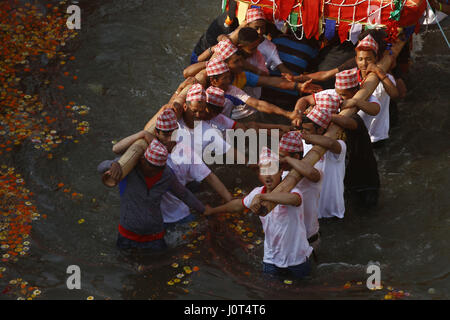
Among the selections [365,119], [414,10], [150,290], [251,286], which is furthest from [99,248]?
[414,10]

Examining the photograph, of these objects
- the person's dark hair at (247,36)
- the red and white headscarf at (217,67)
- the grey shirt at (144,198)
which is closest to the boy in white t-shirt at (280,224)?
the grey shirt at (144,198)

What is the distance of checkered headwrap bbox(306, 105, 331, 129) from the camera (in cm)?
758

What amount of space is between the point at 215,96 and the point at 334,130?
4.30 feet

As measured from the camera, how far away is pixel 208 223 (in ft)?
26.6

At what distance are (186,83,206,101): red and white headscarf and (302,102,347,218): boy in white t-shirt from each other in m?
1.10

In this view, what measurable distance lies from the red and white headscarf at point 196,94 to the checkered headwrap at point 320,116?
1.13 meters

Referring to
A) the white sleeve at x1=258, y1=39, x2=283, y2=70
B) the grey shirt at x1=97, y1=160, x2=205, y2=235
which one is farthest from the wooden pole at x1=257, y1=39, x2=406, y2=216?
the white sleeve at x1=258, y1=39, x2=283, y2=70

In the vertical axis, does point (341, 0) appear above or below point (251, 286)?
above

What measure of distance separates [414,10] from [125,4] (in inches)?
217

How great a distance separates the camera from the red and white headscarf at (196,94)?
7.75 metres

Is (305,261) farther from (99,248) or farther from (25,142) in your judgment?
(25,142)

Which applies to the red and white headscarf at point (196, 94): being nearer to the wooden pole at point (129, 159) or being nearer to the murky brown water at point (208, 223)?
the wooden pole at point (129, 159)

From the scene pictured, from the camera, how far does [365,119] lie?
9031 mm

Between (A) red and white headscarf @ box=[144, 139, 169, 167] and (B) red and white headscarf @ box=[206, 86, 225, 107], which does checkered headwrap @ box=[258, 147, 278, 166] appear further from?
(B) red and white headscarf @ box=[206, 86, 225, 107]
